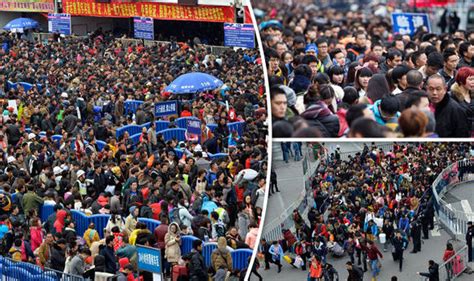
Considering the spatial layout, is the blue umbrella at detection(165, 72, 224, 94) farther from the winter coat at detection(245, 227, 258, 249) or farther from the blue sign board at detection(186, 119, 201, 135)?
the winter coat at detection(245, 227, 258, 249)

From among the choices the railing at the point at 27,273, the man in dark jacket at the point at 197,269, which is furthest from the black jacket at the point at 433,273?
the railing at the point at 27,273

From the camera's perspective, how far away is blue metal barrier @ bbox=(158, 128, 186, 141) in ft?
47.9

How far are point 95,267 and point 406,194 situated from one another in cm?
364

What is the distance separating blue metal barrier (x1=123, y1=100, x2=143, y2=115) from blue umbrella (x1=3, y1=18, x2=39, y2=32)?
7.72 metres

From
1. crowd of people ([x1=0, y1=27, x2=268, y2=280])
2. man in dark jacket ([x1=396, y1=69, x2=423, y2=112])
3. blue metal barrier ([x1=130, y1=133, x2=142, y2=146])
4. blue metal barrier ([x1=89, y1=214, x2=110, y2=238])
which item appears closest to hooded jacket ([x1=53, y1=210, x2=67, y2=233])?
crowd of people ([x1=0, y1=27, x2=268, y2=280])

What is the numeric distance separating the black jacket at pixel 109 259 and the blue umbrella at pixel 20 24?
1517cm

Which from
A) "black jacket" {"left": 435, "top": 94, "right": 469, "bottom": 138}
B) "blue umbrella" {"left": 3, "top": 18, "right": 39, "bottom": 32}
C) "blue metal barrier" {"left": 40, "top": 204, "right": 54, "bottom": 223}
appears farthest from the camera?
"blue umbrella" {"left": 3, "top": 18, "right": 39, "bottom": 32}

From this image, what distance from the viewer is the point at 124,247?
31.1ft

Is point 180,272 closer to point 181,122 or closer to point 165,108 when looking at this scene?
point 181,122

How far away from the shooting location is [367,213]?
21.5 ft

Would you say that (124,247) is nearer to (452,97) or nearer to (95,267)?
(95,267)

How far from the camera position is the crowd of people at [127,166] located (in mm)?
9539

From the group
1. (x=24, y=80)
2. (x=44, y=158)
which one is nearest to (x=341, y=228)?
(x=44, y=158)

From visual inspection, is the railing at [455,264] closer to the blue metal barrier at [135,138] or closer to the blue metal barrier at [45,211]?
the blue metal barrier at [45,211]
